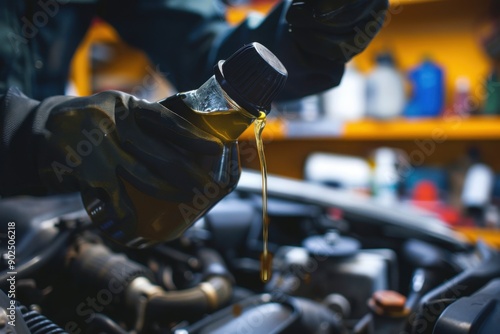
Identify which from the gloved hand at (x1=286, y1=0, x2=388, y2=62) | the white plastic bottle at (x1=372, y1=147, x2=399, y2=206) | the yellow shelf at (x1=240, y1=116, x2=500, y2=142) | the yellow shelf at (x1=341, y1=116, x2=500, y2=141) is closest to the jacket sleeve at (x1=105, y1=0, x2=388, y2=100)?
the gloved hand at (x1=286, y1=0, x2=388, y2=62)

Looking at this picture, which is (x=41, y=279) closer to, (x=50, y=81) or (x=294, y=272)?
(x=294, y=272)

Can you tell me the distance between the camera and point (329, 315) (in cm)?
55

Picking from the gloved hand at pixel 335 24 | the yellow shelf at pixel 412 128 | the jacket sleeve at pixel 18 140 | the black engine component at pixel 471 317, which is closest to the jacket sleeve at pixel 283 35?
the gloved hand at pixel 335 24

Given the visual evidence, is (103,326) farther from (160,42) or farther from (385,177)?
(385,177)

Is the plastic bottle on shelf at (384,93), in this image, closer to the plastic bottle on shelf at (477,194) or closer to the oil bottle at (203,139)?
the plastic bottle on shelf at (477,194)

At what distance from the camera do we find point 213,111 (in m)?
0.34

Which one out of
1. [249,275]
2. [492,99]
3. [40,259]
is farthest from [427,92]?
[40,259]

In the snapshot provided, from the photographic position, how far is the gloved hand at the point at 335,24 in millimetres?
441

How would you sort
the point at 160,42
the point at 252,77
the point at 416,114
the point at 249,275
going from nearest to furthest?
the point at 252,77, the point at 249,275, the point at 160,42, the point at 416,114

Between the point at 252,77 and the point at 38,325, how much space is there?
260 millimetres

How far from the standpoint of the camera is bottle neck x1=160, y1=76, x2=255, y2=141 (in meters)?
0.33

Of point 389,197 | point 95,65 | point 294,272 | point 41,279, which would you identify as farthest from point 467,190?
point 95,65

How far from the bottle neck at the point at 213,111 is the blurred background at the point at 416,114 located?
1171 mm

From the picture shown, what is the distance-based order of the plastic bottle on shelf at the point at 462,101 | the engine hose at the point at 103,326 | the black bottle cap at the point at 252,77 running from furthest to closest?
the plastic bottle on shelf at the point at 462,101, the engine hose at the point at 103,326, the black bottle cap at the point at 252,77
